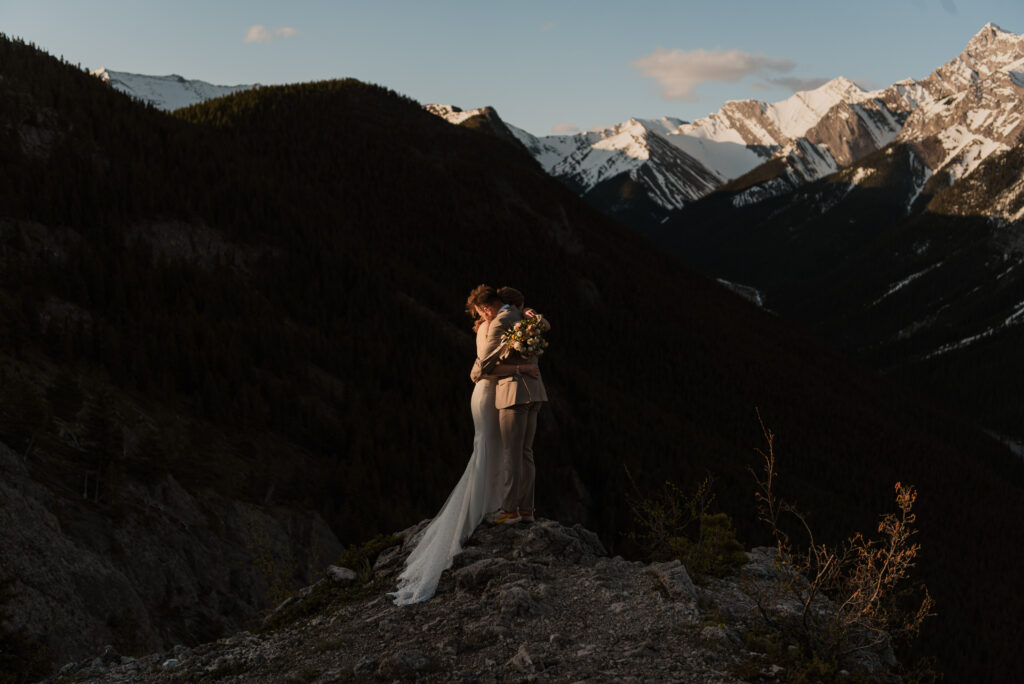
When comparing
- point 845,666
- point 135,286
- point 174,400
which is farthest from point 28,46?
point 845,666

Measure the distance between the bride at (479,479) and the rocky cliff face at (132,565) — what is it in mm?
3441

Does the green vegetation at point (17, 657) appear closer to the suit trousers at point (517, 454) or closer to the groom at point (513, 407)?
the groom at point (513, 407)

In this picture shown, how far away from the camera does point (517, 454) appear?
11.2m

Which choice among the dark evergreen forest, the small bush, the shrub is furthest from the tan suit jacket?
the dark evergreen forest

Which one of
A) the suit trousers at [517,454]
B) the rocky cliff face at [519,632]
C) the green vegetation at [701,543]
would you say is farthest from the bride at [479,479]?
the green vegetation at [701,543]

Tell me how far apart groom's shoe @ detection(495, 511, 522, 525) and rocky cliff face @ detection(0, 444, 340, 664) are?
4252 millimetres

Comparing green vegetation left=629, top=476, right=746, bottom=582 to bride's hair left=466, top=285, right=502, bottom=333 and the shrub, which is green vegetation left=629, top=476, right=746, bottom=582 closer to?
the shrub

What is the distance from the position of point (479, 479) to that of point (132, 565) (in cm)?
787

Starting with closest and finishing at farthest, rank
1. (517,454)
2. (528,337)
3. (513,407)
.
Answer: (528,337) < (513,407) < (517,454)

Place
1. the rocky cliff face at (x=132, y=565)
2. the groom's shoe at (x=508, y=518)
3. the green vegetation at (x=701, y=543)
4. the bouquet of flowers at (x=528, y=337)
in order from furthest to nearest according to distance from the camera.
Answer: the rocky cliff face at (x=132, y=565) < the groom's shoe at (x=508, y=518) < the green vegetation at (x=701, y=543) < the bouquet of flowers at (x=528, y=337)

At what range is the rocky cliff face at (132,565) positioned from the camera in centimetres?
1161

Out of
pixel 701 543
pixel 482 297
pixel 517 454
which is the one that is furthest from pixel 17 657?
pixel 701 543

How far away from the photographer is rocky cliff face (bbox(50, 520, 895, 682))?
8.00 metres

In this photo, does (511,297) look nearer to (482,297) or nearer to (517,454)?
(482,297)
